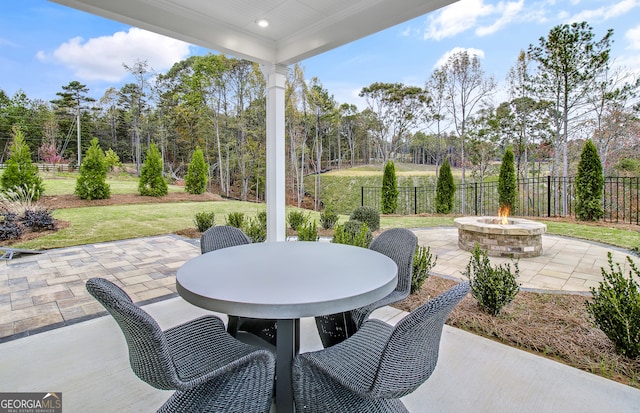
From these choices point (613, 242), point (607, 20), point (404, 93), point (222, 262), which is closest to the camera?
point (222, 262)

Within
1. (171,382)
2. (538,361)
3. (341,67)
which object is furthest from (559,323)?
(341,67)

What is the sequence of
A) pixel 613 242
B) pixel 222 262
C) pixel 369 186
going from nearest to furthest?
pixel 222 262
pixel 613 242
pixel 369 186

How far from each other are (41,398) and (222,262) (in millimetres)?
1239

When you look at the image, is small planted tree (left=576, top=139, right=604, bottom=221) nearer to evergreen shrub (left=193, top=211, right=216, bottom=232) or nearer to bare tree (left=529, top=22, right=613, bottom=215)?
bare tree (left=529, top=22, right=613, bottom=215)

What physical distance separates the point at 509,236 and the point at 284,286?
3.82 m

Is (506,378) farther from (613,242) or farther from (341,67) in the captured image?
(341,67)

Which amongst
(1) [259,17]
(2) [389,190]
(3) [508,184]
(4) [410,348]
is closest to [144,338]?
(4) [410,348]

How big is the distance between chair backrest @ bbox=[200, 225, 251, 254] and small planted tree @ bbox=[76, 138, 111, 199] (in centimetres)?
218

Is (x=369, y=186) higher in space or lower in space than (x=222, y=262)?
higher

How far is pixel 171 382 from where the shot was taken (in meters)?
1.05

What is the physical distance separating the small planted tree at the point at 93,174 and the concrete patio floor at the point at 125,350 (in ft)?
2.13

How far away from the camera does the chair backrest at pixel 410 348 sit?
40.3 inches

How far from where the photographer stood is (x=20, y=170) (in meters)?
3.08

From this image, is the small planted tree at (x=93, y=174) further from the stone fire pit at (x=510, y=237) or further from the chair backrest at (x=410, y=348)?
the stone fire pit at (x=510, y=237)
